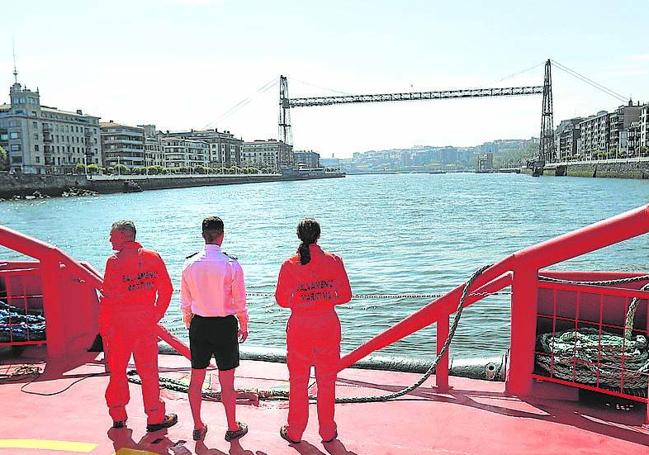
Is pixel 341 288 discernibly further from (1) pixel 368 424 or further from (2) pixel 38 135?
(2) pixel 38 135

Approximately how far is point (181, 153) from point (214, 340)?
7006 inches

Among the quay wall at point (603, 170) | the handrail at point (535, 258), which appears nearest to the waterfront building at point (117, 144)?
the quay wall at point (603, 170)

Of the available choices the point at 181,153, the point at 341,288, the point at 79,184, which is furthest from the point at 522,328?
the point at 181,153

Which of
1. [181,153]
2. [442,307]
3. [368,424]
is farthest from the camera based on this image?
[181,153]

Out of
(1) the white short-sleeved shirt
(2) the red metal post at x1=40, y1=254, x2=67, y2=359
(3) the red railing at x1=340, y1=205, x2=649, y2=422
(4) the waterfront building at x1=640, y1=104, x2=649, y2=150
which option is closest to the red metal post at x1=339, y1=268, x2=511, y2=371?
(3) the red railing at x1=340, y1=205, x2=649, y2=422

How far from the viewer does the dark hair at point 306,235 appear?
3717 mm

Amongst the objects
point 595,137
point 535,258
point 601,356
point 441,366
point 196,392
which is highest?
point 595,137

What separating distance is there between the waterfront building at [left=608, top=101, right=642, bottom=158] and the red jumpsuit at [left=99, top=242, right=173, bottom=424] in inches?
6324

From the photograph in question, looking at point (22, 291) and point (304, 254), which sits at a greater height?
point (304, 254)

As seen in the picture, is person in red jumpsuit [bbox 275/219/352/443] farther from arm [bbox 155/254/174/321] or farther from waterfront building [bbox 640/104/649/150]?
waterfront building [bbox 640/104/649/150]

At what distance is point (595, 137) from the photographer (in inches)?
6969

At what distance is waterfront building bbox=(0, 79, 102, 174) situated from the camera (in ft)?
365

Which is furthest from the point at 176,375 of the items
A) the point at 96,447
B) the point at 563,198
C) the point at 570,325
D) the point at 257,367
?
the point at 563,198

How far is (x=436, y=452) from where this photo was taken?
372cm
